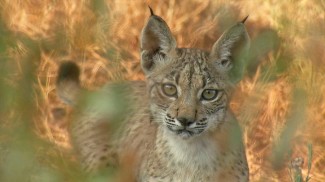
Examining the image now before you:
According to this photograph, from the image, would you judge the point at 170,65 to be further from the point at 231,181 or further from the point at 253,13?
the point at 253,13

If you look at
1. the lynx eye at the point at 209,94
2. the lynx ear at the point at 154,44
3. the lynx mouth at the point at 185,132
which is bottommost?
the lynx mouth at the point at 185,132

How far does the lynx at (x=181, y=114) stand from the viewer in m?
2.96

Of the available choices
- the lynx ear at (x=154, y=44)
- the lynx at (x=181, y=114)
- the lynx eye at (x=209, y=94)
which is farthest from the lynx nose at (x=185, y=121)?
the lynx ear at (x=154, y=44)

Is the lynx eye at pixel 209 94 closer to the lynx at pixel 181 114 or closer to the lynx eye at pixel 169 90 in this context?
the lynx at pixel 181 114

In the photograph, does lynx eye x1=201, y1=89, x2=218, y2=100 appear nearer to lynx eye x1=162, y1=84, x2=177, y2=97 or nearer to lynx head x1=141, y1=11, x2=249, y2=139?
lynx head x1=141, y1=11, x2=249, y2=139

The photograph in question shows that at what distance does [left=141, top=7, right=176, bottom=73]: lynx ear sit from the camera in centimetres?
298

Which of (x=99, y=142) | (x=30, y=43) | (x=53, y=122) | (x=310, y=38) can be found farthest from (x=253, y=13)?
(x=30, y=43)

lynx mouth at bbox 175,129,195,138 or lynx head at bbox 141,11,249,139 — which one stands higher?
lynx head at bbox 141,11,249,139

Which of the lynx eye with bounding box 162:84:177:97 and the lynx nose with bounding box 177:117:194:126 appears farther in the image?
the lynx eye with bounding box 162:84:177:97

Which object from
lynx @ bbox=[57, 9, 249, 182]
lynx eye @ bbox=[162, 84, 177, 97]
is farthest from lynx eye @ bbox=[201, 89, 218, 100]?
lynx eye @ bbox=[162, 84, 177, 97]

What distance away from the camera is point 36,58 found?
3.53 ft

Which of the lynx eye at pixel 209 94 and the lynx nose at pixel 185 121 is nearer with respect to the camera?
the lynx nose at pixel 185 121

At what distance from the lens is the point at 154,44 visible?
3264mm

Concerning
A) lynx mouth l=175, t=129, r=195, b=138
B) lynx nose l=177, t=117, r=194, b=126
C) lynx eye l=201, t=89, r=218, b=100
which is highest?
lynx eye l=201, t=89, r=218, b=100
